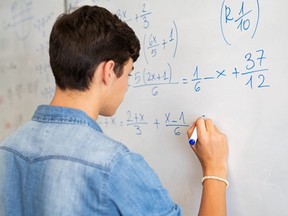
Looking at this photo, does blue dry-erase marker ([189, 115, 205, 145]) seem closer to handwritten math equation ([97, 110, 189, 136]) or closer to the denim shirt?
handwritten math equation ([97, 110, 189, 136])

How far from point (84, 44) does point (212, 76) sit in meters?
0.31

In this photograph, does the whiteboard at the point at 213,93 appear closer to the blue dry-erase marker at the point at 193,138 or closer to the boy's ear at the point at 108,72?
the blue dry-erase marker at the point at 193,138

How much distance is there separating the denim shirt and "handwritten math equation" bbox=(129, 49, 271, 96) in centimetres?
28

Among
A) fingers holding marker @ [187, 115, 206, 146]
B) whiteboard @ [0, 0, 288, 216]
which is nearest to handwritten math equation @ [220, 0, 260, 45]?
whiteboard @ [0, 0, 288, 216]

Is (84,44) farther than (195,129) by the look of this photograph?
No

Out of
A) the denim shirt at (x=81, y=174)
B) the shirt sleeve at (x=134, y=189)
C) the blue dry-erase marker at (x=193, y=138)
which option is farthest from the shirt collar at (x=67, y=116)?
the blue dry-erase marker at (x=193, y=138)

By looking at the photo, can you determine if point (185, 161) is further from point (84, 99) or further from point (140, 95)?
point (84, 99)

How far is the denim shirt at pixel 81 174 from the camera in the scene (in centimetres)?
57

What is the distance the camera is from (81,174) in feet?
1.90

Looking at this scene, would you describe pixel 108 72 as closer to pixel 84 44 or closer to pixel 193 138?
pixel 84 44

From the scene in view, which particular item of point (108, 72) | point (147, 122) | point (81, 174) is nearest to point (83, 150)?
point (81, 174)

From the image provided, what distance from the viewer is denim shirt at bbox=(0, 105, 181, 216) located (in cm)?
57

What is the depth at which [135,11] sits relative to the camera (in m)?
0.95

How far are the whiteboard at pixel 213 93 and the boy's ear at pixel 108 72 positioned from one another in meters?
0.24
